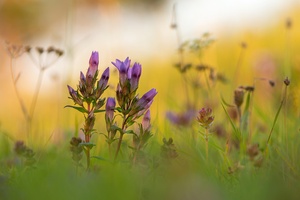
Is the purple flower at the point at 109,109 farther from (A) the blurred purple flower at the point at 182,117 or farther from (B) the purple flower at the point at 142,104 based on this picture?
(A) the blurred purple flower at the point at 182,117

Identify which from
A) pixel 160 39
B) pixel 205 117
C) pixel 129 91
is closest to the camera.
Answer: pixel 129 91

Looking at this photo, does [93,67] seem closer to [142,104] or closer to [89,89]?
[89,89]

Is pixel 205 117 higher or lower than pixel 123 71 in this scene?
lower

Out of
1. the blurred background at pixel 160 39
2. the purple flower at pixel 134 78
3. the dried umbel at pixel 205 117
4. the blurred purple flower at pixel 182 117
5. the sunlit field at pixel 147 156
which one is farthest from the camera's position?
the blurred background at pixel 160 39

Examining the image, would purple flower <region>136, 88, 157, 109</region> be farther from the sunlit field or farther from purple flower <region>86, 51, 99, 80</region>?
purple flower <region>86, 51, 99, 80</region>

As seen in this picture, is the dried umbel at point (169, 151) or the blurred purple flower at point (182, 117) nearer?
the dried umbel at point (169, 151)

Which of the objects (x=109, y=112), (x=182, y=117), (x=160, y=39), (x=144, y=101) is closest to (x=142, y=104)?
(x=144, y=101)

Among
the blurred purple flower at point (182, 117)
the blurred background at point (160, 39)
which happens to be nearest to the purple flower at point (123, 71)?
the blurred purple flower at point (182, 117)

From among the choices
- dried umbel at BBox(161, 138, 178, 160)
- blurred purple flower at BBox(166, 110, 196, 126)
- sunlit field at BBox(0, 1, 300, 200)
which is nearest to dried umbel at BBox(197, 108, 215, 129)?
sunlit field at BBox(0, 1, 300, 200)
